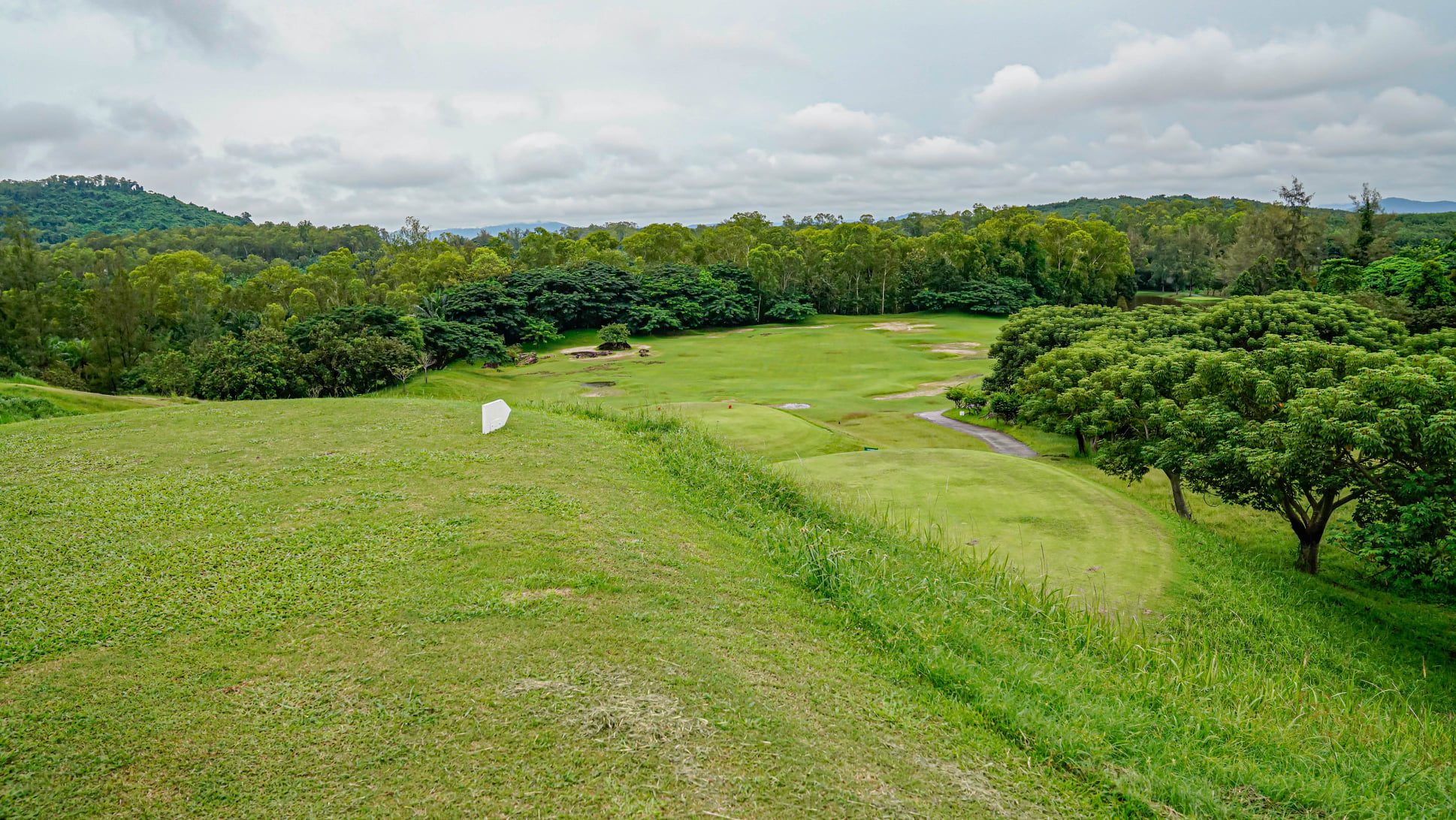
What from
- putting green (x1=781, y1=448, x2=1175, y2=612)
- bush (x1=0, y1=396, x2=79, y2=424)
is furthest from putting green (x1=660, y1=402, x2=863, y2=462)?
bush (x1=0, y1=396, x2=79, y2=424)

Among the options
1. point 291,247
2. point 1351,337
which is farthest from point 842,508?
point 291,247

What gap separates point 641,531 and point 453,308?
5796cm

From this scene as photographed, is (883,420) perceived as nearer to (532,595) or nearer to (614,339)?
(532,595)

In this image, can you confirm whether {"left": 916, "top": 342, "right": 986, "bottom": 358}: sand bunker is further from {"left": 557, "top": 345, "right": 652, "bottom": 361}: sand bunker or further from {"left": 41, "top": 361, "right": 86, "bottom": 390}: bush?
{"left": 41, "top": 361, "right": 86, "bottom": 390}: bush

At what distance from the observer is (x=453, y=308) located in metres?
62.4

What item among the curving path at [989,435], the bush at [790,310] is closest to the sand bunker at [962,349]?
the curving path at [989,435]

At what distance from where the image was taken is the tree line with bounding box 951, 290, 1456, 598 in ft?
45.4

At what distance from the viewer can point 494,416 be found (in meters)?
14.3

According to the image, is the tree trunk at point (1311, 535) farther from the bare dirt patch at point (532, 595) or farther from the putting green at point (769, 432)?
the bare dirt patch at point (532, 595)

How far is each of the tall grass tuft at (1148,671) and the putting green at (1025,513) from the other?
928 mm

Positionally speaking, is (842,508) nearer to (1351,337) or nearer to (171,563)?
(171,563)

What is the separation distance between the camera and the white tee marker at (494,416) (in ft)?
46.5

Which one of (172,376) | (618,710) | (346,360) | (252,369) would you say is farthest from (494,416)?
(172,376)

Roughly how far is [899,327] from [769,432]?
5209 centimetres
